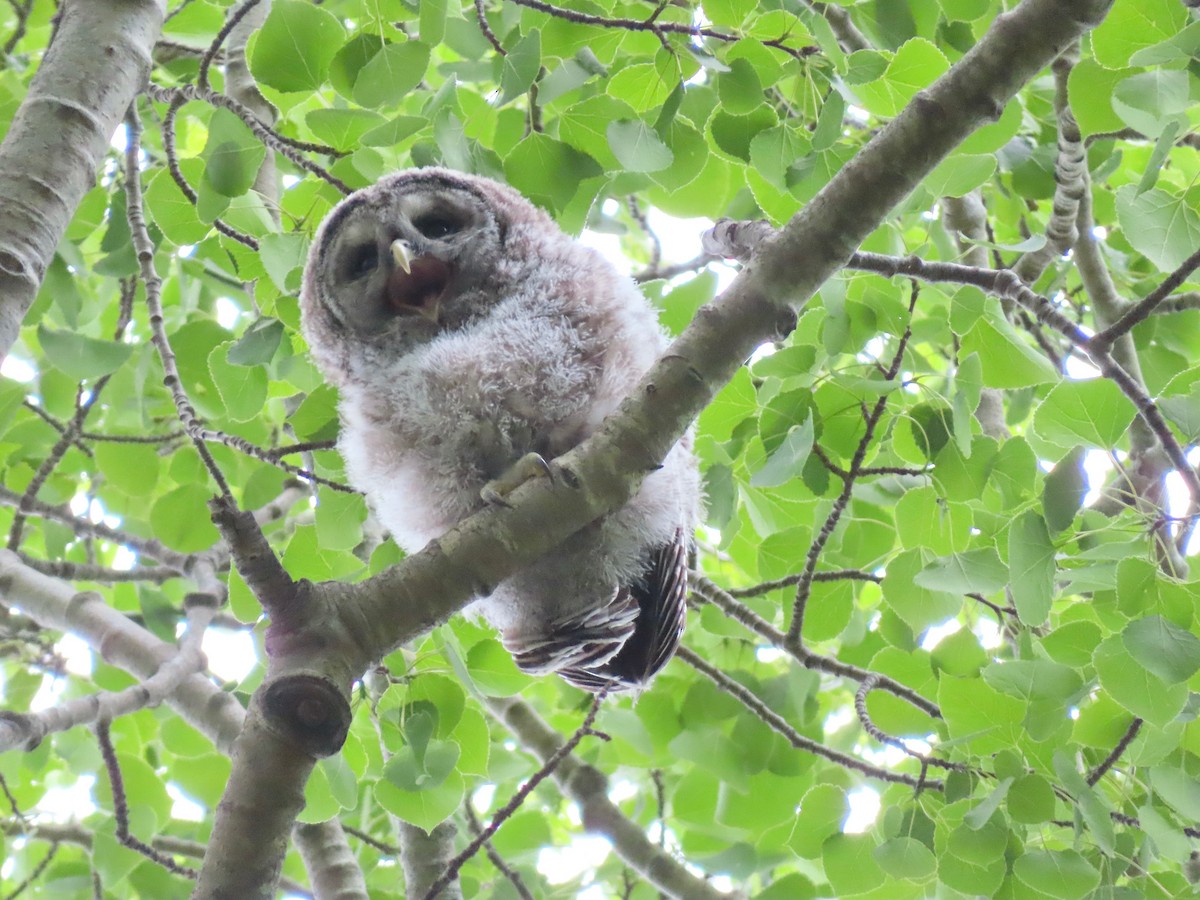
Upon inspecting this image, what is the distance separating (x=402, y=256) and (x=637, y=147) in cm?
43

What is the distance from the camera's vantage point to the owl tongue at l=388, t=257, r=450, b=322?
180 cm

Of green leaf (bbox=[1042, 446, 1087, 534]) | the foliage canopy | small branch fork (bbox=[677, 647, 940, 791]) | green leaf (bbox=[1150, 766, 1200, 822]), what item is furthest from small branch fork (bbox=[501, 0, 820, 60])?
green leaf (bbox=[1150, 766, 1200, 822])

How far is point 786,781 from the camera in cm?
237

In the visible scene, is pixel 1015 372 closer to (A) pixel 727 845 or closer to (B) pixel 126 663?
(A) pixel 727 845

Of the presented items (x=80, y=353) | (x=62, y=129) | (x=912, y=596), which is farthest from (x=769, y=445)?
(x=80, y=353)

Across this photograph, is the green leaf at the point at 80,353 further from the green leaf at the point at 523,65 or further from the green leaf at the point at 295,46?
the green leaf at the point at 523,65

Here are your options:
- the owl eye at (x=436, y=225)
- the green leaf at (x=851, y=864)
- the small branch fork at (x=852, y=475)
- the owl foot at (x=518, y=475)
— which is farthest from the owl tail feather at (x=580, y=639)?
the owl eye at (x=436, y=225)

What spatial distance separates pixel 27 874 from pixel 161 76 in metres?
2.08

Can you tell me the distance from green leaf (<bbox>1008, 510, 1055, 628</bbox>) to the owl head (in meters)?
0.90

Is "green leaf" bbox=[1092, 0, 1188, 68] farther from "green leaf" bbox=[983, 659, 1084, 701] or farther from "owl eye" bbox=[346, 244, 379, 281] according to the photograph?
"owl eye" bbox=[346, 244, 379, 281]

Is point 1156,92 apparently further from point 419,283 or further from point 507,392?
point 419,283

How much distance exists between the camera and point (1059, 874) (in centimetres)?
151

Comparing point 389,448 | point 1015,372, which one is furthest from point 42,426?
point 1015,372

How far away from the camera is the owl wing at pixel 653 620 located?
167cm
